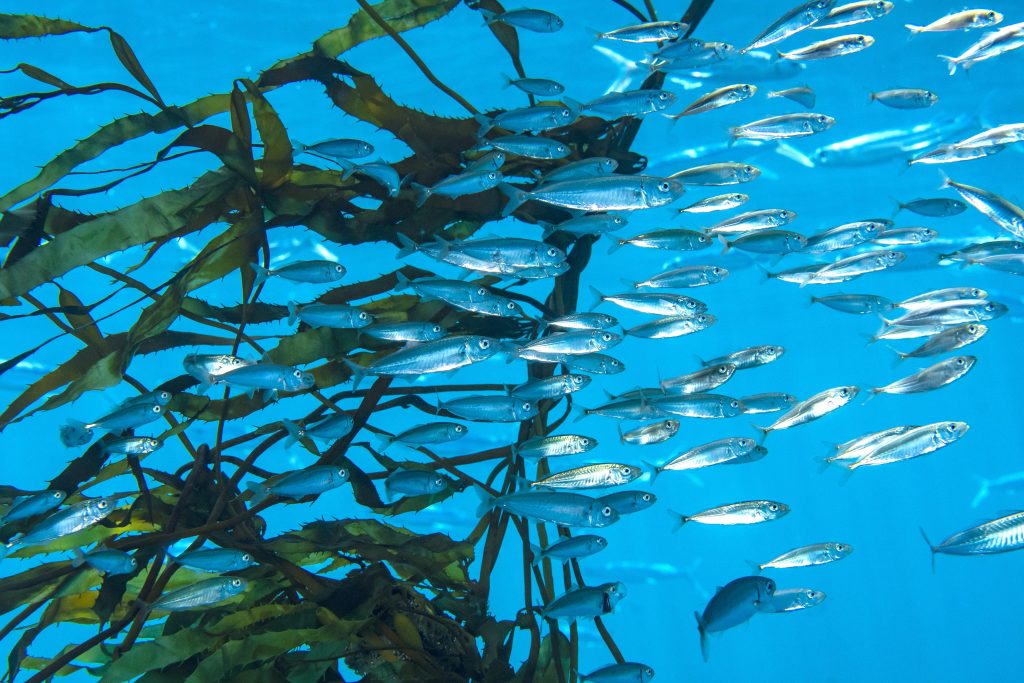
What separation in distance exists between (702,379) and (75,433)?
13.5ft

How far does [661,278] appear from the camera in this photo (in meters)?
5.15

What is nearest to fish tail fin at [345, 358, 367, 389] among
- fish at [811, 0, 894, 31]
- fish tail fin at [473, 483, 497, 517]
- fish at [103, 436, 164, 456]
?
fish tail fin at [473, 483, 497, 517]

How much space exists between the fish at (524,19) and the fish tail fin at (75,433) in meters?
3.30

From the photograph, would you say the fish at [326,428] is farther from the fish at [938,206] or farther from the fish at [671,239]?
the fish at [938,206]

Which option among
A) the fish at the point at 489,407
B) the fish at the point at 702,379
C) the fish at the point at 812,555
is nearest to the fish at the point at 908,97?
the fish at the point at 702,379

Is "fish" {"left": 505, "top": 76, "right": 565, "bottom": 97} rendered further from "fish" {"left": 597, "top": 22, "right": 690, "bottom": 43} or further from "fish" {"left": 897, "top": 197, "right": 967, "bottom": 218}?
"fish" {"left": 897, "top": 197, "right": 967, "bottom": 218}

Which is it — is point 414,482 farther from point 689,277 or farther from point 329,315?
point 689,277

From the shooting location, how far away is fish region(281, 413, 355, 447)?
11.7ft

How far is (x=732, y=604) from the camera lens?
3.78 metres

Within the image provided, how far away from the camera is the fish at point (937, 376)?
5184mm

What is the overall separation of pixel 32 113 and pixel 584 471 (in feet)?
40.6

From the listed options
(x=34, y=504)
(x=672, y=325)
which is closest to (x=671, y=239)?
(x=672, y=325)

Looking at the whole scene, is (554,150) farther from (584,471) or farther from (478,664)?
(478,664)

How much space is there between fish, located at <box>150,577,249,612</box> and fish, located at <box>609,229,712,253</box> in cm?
314
